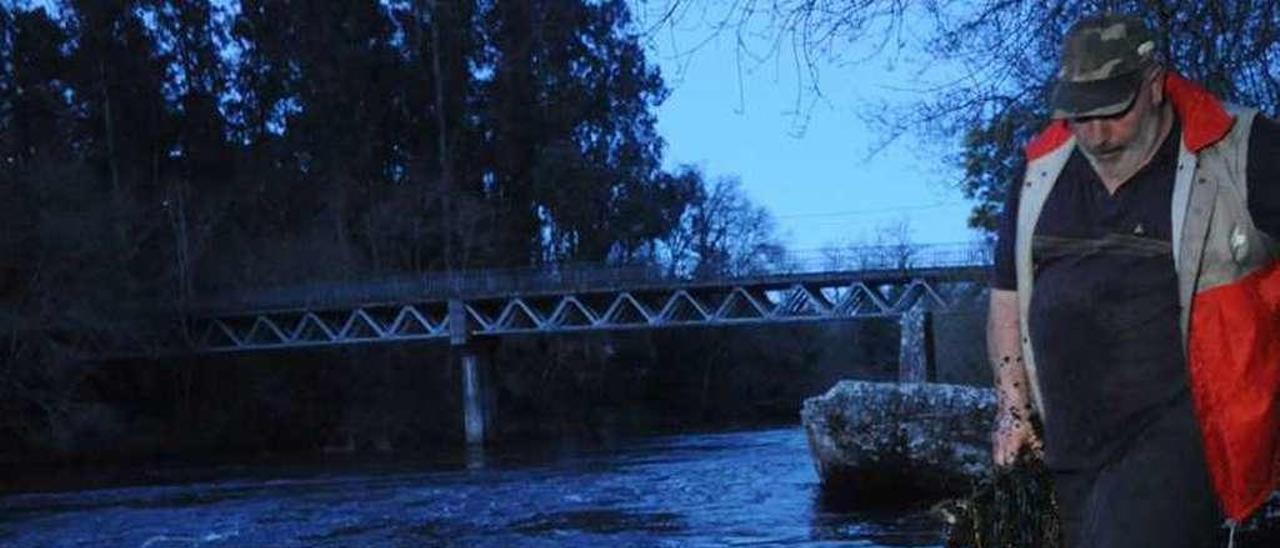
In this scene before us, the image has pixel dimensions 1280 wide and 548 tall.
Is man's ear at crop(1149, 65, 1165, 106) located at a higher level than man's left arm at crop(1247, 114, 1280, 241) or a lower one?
higher

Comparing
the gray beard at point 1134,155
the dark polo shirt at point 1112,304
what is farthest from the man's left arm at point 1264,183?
the gray beard at point 1134,155

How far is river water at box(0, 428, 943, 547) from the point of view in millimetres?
18094

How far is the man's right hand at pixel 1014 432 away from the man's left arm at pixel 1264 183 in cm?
62

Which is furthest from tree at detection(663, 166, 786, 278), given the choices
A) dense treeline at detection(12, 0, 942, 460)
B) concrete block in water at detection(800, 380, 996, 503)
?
concrete block in water at detection(800, 380, 996, 503)

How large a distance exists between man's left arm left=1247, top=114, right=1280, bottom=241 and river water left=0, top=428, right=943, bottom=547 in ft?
33.4

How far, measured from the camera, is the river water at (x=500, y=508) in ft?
59.4

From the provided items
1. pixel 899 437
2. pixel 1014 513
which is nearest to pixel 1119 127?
pixel 1014 513

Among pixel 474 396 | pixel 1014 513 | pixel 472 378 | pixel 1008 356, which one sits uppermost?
pixel 472 378

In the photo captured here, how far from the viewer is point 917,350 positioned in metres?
31.0

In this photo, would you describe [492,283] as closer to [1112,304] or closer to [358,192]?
[358,192]

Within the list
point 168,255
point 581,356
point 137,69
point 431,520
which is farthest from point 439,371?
point 431,520

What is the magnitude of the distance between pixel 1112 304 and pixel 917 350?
28146mm

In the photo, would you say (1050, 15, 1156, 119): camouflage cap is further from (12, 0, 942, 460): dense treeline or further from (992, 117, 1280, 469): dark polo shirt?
(12, 0, 942, 460): dense treeline

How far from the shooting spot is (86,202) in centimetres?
4778
